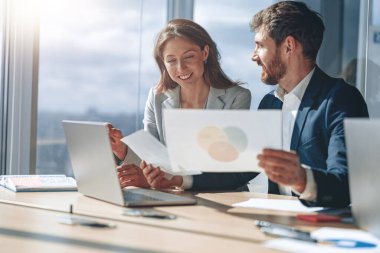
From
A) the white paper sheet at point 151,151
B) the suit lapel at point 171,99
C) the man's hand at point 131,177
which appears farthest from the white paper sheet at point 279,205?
the suit lapel at point 171,99

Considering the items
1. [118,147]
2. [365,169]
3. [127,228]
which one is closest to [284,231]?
[365,169]

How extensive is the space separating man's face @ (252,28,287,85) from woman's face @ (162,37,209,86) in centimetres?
40

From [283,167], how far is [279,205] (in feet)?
0.91

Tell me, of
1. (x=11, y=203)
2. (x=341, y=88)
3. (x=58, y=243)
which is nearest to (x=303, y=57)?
(x=341, y=88)

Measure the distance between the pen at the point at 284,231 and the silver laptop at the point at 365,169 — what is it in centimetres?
18

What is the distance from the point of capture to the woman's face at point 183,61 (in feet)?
9.89

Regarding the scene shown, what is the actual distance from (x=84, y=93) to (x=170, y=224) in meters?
2.55

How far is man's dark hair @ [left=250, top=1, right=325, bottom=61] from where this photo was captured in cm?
269

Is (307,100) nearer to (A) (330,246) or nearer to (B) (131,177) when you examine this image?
(B) (131,177)

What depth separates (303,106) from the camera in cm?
255

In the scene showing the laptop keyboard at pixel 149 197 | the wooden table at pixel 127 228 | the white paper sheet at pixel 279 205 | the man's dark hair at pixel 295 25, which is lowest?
the wooden table at pixel 127 228

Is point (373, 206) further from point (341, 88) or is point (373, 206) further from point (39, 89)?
point (39, 89)

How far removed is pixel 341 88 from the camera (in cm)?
247

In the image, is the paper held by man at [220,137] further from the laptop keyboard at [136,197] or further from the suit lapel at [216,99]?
the suit lapel at [216,99]
